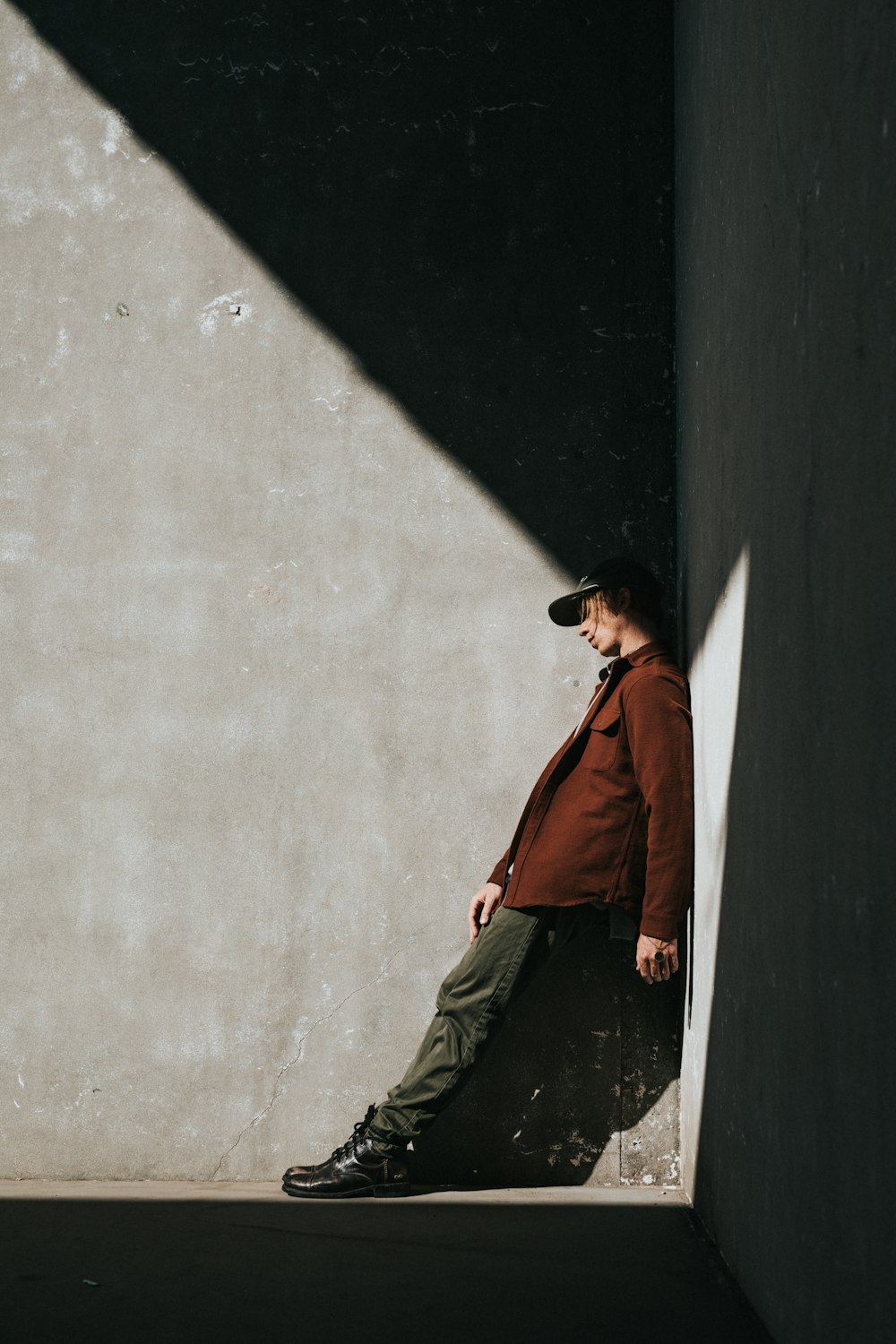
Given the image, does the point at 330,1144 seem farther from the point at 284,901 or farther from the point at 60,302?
the point at 60,302

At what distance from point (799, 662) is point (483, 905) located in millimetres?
1639

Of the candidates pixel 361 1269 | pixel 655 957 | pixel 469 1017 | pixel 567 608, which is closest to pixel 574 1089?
pixel 469 1017

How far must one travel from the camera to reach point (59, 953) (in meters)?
3.20

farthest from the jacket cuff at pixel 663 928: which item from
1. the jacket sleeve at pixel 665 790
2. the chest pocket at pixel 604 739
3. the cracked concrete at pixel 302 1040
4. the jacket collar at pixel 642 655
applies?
the cracked concrete at pixel 302 1040

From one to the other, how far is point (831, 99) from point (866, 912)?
931mm

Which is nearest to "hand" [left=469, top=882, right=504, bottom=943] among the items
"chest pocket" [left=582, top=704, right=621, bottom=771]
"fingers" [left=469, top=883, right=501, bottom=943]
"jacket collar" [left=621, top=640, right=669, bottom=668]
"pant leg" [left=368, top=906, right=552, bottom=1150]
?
"fingers" [left=469, top=883, right=501, bottom=943]

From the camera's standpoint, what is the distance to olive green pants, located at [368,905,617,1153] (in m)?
2.82

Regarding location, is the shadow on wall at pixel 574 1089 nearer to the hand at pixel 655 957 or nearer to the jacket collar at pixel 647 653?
the hand at pixel 655 957

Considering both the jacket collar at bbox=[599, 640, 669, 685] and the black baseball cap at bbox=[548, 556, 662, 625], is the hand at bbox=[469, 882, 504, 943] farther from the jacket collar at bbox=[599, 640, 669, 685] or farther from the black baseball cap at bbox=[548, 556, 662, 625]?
the black baseball cap at bbox=[548, 556, 662, 625]

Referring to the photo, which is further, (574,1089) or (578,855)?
(574,1089)

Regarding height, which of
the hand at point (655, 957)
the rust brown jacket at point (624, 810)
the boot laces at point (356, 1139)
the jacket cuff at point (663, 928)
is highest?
the rust brown jacket at point (624, 810)

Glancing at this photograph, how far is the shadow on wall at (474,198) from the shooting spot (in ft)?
10.8

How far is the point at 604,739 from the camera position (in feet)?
9.30

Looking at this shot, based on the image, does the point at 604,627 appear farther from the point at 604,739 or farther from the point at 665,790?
the point at 665,790
